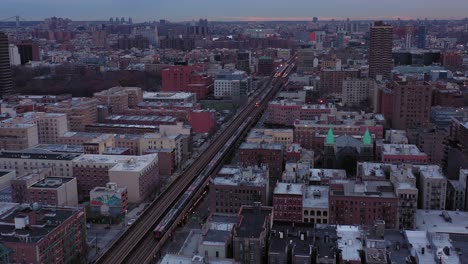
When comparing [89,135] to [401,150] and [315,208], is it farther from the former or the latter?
[401,150]

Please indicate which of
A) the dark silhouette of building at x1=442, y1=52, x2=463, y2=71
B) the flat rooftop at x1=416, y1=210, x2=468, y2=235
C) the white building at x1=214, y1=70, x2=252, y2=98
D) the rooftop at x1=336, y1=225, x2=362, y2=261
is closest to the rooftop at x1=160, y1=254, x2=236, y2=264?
the rooftop at x1=336, y1=225, x2=362, y2=261

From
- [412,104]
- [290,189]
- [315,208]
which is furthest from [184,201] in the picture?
[412,104]

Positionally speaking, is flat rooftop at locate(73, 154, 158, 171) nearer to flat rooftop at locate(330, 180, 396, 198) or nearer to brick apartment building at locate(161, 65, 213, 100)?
flat rooftop at locate(330, 180, 396, 198)

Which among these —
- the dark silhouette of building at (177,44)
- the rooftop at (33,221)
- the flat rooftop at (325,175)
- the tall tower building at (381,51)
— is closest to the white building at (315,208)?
the flat rooftop at (325,175)

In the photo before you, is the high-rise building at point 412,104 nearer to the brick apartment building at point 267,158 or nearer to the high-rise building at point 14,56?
the brick apartment building at point 267,158

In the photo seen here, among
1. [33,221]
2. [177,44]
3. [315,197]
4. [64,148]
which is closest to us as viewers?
[33,221]

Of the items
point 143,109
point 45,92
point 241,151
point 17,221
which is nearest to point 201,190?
point 241,151

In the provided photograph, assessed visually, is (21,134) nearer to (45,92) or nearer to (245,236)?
(245,236)
